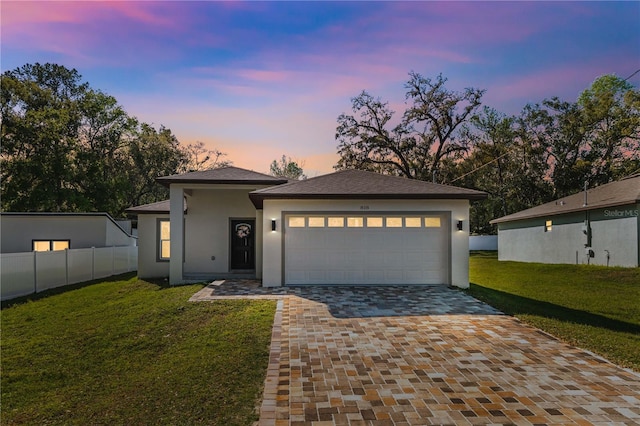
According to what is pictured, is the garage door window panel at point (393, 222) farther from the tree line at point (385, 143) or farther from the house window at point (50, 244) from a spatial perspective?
the tree line at point (385, 143)

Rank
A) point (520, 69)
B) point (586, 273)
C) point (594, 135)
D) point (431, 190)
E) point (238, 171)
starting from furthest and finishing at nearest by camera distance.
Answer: point (594, 135) < point (520, 69) < point (586, 273) < point (238, 171) < point (431, 190)

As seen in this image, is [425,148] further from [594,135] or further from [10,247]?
[10,247]

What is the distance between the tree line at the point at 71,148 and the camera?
82.0 feet

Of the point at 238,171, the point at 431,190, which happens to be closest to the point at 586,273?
the point at 431,190

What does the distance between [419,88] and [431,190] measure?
2271 cm

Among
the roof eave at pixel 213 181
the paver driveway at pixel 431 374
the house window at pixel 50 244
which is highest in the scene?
the roof eave at pixel 213 181

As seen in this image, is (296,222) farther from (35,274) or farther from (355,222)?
(35,274)

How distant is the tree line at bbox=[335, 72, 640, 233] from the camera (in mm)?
29672

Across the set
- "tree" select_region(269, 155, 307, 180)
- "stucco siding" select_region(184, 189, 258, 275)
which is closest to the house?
"stucco siding" select_region(184, 189, 258, 275)

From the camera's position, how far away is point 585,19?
13609 millimetres

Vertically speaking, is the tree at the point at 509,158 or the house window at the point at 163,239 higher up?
Result: the tree at the point at 509,158

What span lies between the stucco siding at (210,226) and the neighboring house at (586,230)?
14580 millimetres

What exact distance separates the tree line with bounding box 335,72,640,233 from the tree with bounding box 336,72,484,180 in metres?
0.08

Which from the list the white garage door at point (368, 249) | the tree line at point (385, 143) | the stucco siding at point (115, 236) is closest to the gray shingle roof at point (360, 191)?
the white garage door at point (368, 249)
